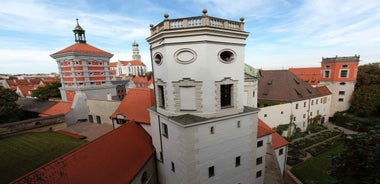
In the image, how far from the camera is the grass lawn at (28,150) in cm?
1332

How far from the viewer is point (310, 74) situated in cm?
5325

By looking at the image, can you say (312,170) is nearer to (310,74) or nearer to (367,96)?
(367,96)

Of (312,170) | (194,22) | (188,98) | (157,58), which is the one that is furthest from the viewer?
(312,170)

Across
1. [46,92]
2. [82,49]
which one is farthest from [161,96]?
[46,92]

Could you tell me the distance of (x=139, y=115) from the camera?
18.1 meters

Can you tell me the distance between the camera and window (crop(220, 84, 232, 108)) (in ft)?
36.7

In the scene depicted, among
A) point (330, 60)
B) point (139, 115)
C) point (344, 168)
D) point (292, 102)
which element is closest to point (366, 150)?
point (344, 168)

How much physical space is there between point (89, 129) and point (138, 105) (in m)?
11.8

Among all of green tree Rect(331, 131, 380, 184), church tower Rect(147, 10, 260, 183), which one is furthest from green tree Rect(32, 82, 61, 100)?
green tree Rect(331, 131, 380, 184)

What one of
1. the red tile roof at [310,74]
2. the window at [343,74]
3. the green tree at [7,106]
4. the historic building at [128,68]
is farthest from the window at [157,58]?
the historic building at [128,68]

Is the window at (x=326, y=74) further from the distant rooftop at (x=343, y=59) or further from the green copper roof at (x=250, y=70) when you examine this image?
the green copper roof at (x=250, y=70)

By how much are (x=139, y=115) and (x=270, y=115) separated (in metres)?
23.1

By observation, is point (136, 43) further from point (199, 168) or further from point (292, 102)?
point (199, 168)

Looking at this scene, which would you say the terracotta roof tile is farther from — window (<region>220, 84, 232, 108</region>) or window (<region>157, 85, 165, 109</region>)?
window (<region>157, 85, 165, 109</region>)
